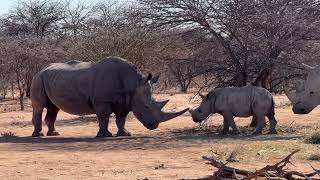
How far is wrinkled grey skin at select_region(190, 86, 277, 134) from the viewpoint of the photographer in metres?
15.1

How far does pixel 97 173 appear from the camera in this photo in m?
9.44

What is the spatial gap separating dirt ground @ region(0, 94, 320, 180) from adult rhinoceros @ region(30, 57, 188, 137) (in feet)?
1.68

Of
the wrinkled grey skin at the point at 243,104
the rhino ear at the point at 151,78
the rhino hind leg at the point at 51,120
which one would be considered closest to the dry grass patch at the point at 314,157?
the wrinkled grey skin at the point at 243,104

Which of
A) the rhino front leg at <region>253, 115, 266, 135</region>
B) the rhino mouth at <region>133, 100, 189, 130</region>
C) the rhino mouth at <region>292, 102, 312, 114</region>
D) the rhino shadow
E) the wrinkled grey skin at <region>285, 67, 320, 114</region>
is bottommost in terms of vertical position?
the rhino shadow

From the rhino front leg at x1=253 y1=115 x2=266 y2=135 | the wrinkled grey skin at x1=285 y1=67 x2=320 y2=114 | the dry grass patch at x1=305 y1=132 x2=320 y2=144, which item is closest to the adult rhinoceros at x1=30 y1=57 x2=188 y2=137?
the rhino front leg at x1=253 y1=115 x2=266 y2=135

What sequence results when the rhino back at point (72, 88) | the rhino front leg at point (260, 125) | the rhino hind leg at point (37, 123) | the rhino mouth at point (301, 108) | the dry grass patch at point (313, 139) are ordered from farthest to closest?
the rhino hind leg at point (37, 123), the rhino back at point (72, 88), the rhino front leg at point (260, 125), the dry grass patch at point (313, 139), the rhino mouth at point (301, 108)

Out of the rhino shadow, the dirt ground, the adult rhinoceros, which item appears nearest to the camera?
the dirt ground

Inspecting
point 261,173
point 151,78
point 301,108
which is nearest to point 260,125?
point 151,78

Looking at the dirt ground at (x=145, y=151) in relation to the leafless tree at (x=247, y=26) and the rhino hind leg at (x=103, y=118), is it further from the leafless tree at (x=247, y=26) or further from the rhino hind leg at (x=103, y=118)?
the leafless tree at (x=247, y=26)

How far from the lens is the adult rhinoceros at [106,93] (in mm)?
15297

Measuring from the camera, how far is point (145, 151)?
12219 mm

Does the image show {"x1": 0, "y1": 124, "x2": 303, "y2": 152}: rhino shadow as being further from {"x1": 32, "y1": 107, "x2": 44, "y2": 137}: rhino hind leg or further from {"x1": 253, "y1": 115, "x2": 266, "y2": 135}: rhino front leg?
{"x1": 32, "y1": 107, "x2": 44, "y2": 137}: rhino hind leg

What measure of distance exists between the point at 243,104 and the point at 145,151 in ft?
12.6

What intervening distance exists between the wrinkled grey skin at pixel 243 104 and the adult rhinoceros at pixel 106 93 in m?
1.15
